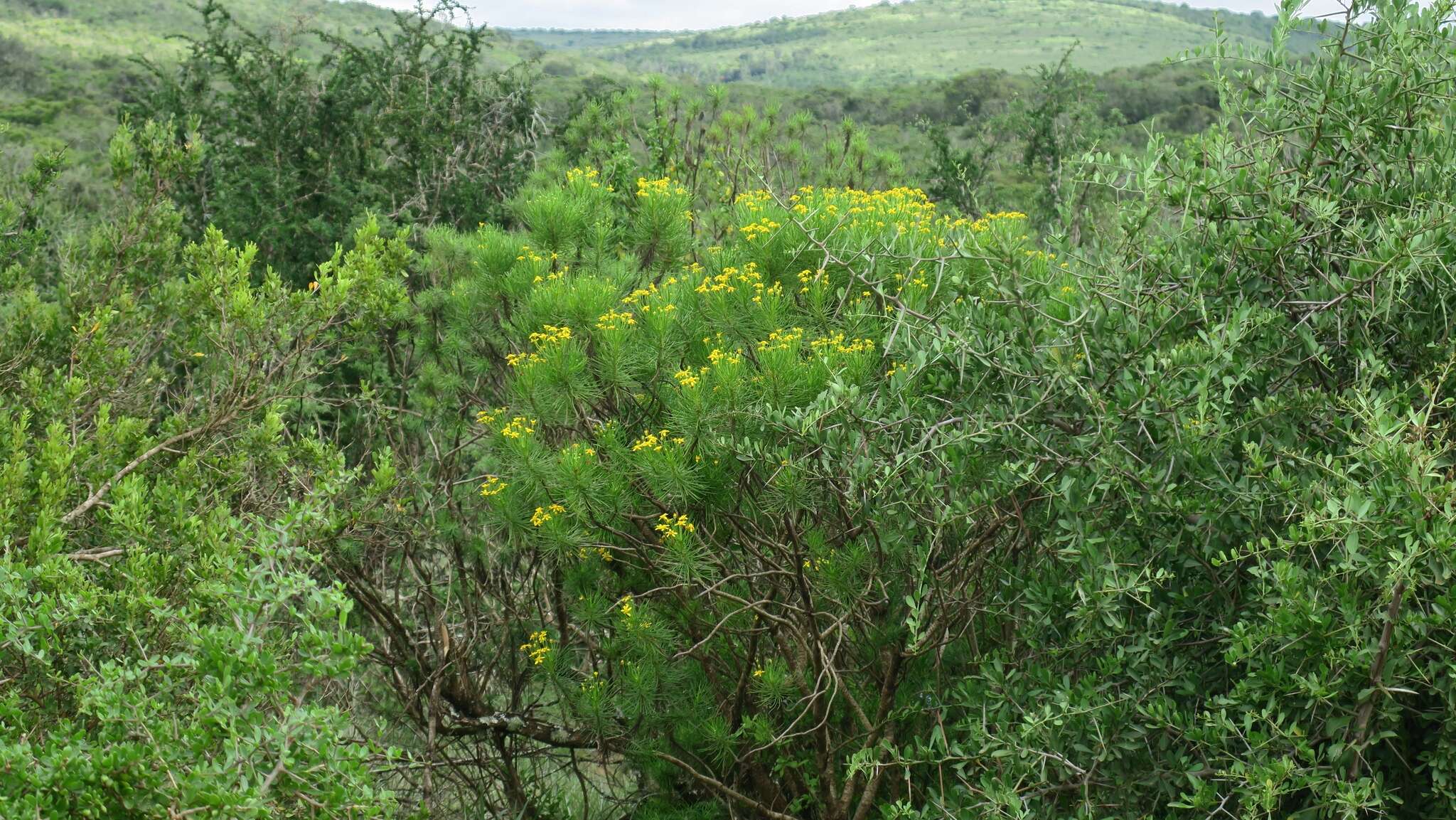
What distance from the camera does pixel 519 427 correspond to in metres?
4.07

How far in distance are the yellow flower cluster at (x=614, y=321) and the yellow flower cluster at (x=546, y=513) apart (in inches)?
26.5

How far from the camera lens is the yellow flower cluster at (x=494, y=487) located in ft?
13.6

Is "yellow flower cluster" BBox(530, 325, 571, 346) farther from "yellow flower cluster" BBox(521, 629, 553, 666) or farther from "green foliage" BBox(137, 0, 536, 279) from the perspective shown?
"green foliage" BBox(137, 0, 536, 279)

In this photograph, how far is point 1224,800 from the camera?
9.05 feet

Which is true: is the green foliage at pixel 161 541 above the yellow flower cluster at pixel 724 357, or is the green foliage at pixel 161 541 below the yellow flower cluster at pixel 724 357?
below

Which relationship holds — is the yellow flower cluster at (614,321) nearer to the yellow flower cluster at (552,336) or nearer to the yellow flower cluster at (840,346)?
the yellow flower cluster at (552,336)

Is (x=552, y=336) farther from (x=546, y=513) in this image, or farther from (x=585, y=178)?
(x=585, y=178)

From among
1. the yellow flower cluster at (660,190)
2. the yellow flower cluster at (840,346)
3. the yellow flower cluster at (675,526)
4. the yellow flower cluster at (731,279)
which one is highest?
the yellow flower cluster at (660,190)

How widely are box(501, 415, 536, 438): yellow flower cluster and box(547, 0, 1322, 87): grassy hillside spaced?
257 ft

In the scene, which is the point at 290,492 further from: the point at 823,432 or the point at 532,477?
the point at 823,432

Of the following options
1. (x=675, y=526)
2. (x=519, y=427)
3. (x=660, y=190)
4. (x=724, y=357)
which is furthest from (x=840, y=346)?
(x=660, y=190)

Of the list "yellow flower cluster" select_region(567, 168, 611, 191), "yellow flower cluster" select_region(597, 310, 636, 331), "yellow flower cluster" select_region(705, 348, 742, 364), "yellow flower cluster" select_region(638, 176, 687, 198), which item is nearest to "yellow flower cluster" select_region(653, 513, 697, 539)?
"yellow flower cluster" select_region(705, 348, 742, 364)

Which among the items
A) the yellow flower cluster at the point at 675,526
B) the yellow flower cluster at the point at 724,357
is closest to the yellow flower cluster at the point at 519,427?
the yellow flower cluster at the point at 675,526

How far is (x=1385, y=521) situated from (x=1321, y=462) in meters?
0.23
